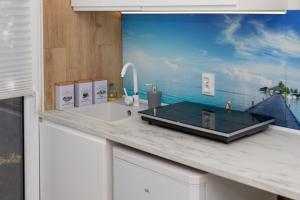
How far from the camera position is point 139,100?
2.90 m

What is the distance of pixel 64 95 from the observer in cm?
268

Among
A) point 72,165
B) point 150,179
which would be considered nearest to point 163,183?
point 150,179

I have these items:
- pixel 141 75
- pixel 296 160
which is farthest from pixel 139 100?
pixel 296 160

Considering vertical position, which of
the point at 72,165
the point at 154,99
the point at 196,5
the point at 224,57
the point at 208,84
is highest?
the point at 196,5

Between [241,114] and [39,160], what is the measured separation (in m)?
1.25

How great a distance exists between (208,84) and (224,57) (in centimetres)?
19

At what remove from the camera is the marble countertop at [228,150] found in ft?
5.37

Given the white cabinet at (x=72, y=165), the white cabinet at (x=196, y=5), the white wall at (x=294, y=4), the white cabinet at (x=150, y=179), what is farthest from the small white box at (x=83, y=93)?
the white wall at (x=294, y=4)

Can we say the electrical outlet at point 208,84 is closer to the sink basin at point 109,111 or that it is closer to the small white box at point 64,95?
the sink basin at point 109,111

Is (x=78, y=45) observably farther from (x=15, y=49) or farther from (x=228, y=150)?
(x=228, y=150)

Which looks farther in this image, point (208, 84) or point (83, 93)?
point (83, 93)

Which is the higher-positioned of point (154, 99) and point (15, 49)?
point (15, 49)

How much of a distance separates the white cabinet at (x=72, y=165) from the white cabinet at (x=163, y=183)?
85 mm

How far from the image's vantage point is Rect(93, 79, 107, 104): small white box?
9.27 feet
